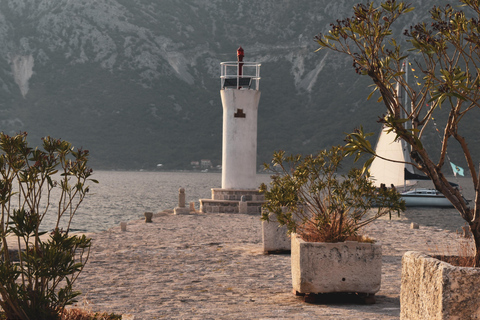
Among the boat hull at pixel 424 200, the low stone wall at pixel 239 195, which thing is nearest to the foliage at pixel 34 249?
the low stone wall at pixel 239 195

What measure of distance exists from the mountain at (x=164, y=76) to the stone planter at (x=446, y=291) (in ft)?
467

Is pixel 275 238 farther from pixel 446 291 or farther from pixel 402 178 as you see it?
pixel 402 178

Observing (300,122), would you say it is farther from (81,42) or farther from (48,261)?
(48,261)

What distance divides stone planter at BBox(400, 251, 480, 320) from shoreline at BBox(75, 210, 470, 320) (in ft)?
8.44

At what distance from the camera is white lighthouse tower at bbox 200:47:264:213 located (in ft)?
95.9

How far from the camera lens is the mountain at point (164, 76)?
156 meters

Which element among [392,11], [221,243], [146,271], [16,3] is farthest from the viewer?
[16,3]

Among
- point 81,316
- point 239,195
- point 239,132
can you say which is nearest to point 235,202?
point 239,195

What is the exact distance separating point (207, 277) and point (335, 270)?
331cm

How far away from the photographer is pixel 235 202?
96.1ft

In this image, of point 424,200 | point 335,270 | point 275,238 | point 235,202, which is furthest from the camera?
point 424,200

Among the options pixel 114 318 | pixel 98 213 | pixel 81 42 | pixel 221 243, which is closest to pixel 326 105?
pixel 81 42

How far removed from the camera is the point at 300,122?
163875mm

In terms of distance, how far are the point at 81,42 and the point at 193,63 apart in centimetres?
3363
